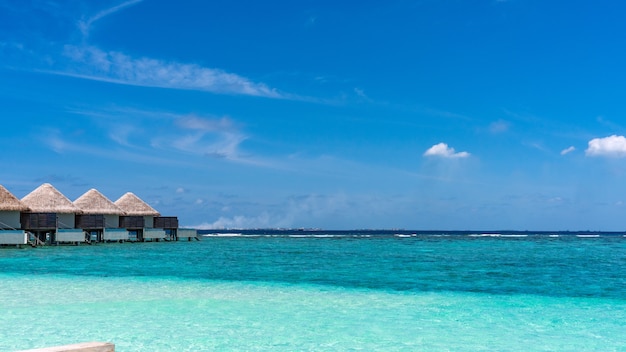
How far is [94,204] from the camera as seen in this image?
3888 centimetres

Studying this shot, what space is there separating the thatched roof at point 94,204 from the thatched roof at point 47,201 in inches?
66.6

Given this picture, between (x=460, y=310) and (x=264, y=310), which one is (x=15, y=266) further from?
(x=460, y=310)

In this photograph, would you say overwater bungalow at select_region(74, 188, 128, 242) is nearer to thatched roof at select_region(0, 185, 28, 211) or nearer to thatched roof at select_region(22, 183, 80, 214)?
thatched roof at select_region(22, 183, 80, 214)

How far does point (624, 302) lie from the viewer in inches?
495

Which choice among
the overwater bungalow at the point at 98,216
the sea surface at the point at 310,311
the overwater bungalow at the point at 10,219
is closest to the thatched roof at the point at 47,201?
the overwater bungalow at the point at 98,216

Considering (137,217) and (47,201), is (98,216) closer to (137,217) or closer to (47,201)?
(47,201)

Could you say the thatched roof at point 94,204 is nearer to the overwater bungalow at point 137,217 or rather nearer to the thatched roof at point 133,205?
the overwater bungalow at point 137,217

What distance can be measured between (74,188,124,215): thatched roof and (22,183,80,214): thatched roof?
5.55 feet

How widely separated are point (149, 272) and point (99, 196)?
23.4m

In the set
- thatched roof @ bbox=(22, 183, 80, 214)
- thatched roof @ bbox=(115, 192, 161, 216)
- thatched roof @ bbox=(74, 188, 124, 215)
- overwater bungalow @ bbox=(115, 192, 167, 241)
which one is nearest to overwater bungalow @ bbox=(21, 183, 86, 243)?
thatched roof @ bbox=(22, 183, 80, 214)

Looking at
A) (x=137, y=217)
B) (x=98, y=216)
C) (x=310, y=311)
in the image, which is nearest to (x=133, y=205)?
(x=137, y=217)

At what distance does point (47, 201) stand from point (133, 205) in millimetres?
8548

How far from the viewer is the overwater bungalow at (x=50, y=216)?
3303 centimetres

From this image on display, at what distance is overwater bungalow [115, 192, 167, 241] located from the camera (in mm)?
42312
